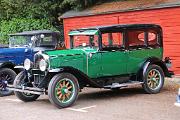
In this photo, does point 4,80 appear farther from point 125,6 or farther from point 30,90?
point 125,6

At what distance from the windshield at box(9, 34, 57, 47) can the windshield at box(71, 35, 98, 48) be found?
217 cm

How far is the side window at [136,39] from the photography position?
11594mm

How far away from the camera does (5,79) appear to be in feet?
41.5

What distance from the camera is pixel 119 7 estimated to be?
57.8ft

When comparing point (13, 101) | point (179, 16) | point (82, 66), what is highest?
point (179, 16)

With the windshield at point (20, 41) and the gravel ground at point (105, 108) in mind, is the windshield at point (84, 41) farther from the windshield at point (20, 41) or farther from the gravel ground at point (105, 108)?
the windshield at point (20, 41)

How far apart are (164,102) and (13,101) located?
13.0 feet

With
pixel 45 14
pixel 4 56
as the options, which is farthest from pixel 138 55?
pixel 45 14

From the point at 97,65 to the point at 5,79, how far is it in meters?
3.22

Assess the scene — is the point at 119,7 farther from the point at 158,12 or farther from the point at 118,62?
the point at 118,62

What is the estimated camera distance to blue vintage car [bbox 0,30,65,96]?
12.7m

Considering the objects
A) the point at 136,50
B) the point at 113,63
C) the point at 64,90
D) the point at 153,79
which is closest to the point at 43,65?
the point at 64,90

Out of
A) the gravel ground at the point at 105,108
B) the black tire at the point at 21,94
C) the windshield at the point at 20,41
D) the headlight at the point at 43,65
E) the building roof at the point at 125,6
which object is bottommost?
the gravel ground at the point at 105,108

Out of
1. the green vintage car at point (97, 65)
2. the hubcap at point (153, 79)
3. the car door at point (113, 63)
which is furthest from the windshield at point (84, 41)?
the hubcap at point (153, 79)
